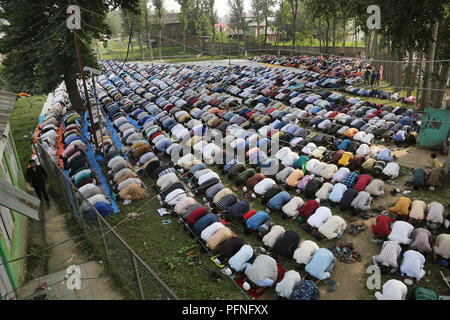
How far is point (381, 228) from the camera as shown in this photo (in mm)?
8562

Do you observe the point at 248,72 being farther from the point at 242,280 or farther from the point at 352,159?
the point at 242,280

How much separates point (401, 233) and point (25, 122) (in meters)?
25.7

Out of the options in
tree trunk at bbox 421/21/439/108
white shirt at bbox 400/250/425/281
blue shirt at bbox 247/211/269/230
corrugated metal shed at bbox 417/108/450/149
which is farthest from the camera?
tree trunk at bbox 421/21/439/108

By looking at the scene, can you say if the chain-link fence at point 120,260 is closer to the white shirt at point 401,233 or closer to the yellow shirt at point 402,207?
the white shirt at point 401,233

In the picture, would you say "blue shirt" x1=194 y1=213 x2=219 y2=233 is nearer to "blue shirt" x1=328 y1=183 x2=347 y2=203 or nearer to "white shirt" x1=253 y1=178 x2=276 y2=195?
"white shirt" x1=253 y1=178 x2=276 y2=195

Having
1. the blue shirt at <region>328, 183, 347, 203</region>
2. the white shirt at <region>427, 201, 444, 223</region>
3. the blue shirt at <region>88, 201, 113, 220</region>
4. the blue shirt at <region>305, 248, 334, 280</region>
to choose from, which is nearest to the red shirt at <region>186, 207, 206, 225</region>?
→ the blue shirt at <region>88, 201, 113, 220</region>

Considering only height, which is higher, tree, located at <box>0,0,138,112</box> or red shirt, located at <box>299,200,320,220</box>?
tree, located at <box>0,0,138,112</box>

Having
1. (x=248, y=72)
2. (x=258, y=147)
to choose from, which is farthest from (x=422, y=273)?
(x=248, y=72)

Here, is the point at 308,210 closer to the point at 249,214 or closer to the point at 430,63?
the point at 249,214

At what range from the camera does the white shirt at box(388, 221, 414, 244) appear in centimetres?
799

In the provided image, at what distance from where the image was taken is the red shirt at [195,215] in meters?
9.42

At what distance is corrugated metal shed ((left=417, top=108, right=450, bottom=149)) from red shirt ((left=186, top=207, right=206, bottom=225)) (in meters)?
10.9

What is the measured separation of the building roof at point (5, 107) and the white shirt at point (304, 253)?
8.67 metres
